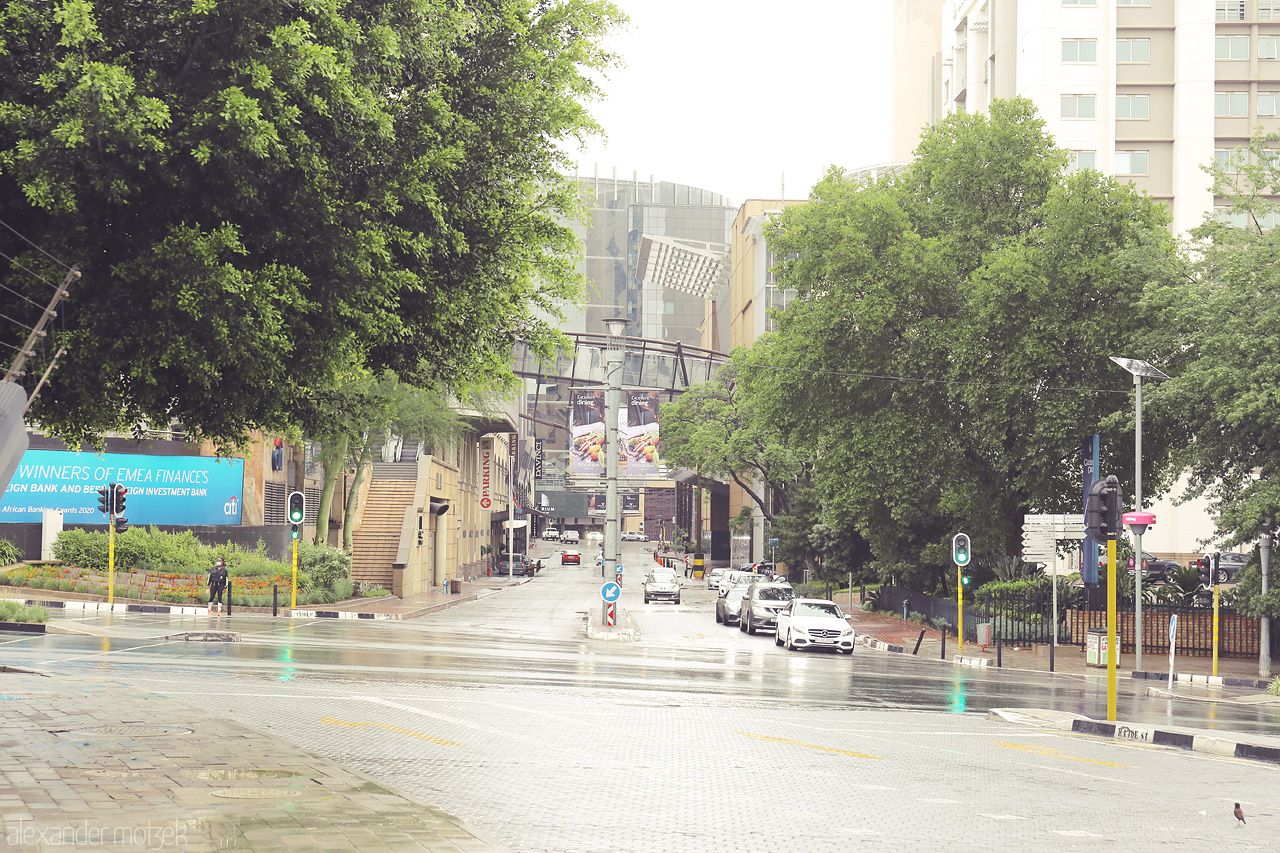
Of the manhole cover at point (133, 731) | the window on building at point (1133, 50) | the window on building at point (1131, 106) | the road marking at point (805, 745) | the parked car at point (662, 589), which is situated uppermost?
the window on building at point (1133, 50)

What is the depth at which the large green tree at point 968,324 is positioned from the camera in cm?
3222

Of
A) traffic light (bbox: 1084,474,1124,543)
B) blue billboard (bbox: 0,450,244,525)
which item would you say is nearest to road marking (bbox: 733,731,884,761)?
traffic light (bbox: 1084,474,1124,543)

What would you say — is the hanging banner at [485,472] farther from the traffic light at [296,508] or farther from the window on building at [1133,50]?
the window on building at [1133,50]

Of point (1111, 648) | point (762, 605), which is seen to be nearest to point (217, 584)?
point (762, 605)

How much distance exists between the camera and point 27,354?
9.02m

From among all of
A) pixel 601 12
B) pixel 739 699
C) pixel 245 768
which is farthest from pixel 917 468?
pixel 245 768

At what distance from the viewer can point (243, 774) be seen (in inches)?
372

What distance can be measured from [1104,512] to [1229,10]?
6738 centimetres

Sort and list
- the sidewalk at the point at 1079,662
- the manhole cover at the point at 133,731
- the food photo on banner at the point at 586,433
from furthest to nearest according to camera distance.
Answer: the food photo on banner at the point at 586,433
the sidewalk at the point at 1079,662
the manhole cover at the point at 133,731

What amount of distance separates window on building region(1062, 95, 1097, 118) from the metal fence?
46.2 metres

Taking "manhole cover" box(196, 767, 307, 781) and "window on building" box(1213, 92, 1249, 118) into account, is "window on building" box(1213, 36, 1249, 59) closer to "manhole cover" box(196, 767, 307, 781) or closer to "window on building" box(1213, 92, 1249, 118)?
"window on building" box(1213, 92, 1249, 118)

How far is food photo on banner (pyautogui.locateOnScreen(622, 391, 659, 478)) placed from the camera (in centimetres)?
9981

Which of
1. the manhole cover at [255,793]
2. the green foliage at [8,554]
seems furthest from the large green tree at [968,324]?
the manhole cover at [255,793]

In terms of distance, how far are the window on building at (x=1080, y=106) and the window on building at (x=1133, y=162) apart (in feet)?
10.2
